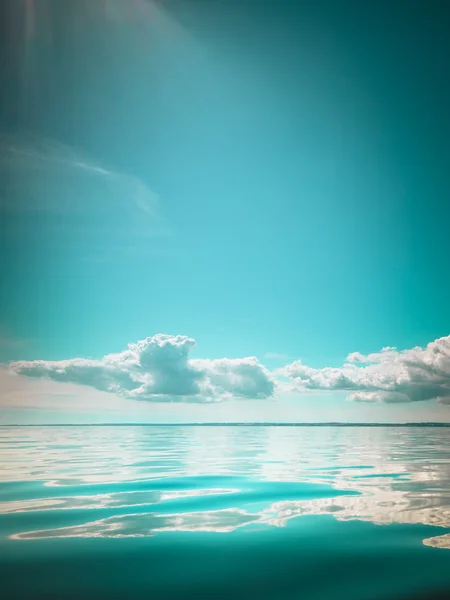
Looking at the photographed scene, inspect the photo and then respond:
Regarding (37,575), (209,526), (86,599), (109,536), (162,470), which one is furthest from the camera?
(162,470)

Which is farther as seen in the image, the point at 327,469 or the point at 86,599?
the point at 327,469

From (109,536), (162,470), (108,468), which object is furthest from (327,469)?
(109,536)

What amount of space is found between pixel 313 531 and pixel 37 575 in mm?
7098

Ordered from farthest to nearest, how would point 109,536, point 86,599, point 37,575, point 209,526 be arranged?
point 209,526 → point 109,536 → point 37,575 → point 86,599

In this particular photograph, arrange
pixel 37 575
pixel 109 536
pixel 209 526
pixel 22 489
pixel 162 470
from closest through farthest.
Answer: pixel 37 575 → pixel 109 536 → pixel 209 526 → pixel 22 489 → pixel 162 470

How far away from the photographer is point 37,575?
8570 millimetres

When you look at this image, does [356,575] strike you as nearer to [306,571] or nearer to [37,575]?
[306,571]

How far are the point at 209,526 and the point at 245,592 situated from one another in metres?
4.80

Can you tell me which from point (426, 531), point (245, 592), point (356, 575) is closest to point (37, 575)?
point (245, 592)

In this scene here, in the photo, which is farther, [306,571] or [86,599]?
[306,571]

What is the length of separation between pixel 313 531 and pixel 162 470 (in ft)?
52.9

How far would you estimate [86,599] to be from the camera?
7520mm

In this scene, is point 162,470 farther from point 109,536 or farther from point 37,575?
point 37,575

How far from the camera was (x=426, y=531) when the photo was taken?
12039 mm
